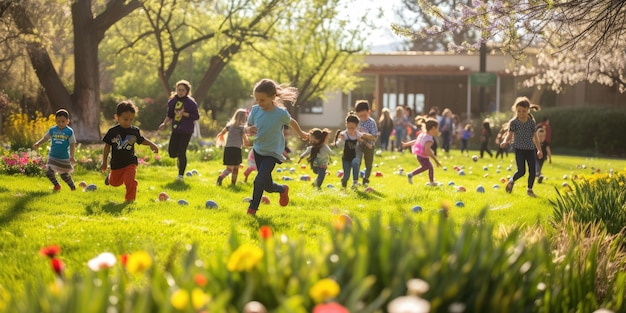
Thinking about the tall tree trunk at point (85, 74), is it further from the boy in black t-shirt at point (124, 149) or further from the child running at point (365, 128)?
the boy in black t-shirt at point (124, 149)

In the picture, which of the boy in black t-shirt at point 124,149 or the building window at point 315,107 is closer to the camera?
the boy in black t-shirt at point 124,149

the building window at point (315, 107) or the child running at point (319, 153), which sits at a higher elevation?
the building window at point (315, 107)

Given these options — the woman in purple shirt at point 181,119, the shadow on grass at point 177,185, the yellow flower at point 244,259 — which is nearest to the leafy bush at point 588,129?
the woman in purple shirt at point 181,119

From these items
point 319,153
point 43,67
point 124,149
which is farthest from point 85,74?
point 124,149

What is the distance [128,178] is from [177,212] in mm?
1156

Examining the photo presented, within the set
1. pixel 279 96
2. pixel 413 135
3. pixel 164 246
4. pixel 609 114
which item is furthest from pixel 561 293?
pixel 609 114

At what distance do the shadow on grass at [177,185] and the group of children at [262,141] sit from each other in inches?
20.9

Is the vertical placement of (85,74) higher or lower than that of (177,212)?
higher

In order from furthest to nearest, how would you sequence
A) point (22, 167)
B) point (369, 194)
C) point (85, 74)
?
point (85, 74)
point (22, 167)
point (369, 194)

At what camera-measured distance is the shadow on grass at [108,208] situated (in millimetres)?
7863

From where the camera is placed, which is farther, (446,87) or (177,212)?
(446,87)

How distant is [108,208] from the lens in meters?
8.14

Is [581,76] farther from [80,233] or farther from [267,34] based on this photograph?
[80,233]

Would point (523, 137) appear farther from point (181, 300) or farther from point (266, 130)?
point (181, 300)
